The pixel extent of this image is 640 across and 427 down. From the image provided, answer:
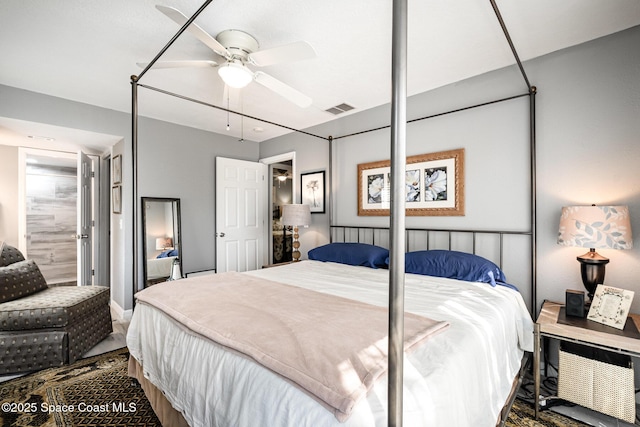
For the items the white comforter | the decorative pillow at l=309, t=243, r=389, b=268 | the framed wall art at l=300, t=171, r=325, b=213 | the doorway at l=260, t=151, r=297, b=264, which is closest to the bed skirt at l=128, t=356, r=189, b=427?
the white comforter

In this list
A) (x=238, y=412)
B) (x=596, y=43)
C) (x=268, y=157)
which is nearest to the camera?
(x=238, y=412)

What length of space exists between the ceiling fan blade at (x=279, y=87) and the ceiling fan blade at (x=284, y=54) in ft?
0.42

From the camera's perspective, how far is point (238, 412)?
1054mm

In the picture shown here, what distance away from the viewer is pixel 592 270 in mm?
1901

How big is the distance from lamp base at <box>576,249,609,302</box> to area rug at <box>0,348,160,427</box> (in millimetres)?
2894

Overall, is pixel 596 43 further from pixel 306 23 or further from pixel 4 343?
pixel 4 343

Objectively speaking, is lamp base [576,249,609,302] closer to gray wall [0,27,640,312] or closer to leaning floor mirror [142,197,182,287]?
gray wall [0,27,640,312]

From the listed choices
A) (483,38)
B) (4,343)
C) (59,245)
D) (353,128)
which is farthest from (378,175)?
(59,245)

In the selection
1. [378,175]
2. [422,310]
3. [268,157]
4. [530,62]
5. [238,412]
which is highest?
[530,62]

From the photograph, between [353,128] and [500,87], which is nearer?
[500,87]

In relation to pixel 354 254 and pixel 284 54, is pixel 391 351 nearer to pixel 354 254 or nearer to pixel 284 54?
pixel 284 54

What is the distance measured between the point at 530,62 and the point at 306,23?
184cm

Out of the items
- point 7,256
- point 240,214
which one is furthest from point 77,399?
point 240,214

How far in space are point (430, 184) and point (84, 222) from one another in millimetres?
4543
